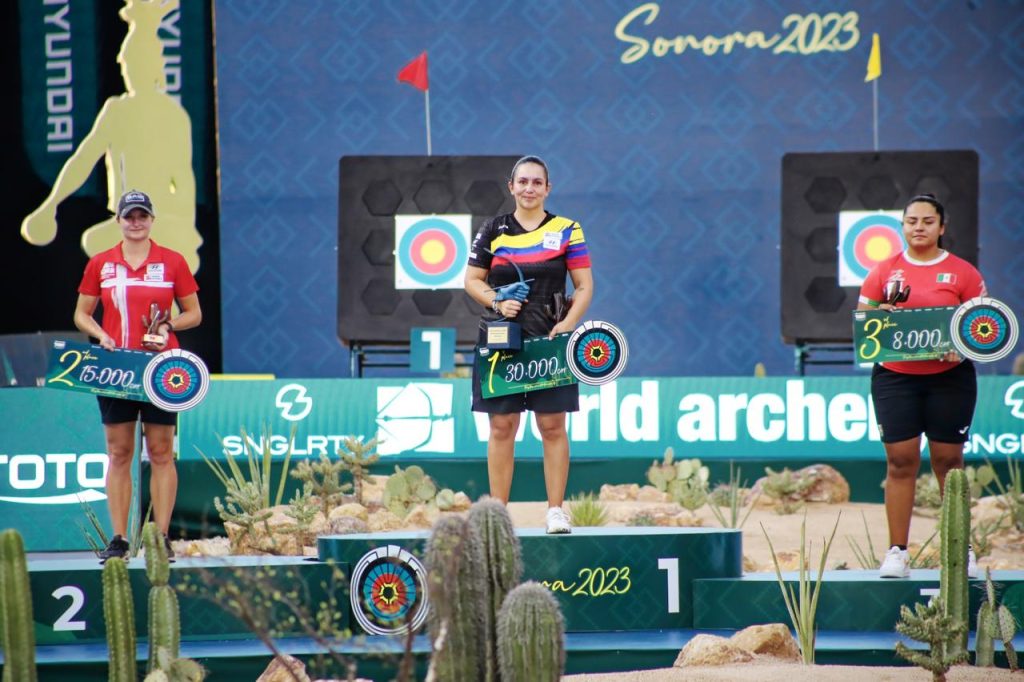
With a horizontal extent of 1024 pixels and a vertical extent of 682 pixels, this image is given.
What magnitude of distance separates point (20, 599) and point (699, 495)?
364 cm

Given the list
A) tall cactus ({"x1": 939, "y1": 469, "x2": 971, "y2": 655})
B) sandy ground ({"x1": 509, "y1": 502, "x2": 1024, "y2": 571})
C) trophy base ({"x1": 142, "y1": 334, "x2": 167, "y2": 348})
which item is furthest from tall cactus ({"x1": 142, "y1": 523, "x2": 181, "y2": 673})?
sandy ground ({"x1": 509, "y1": 502, "x2": 1024, "y2": 571})

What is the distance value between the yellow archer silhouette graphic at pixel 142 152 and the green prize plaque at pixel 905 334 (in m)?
5.70

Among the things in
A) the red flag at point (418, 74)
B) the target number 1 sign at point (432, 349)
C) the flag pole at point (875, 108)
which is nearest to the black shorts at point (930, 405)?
the target number 1 sign at point (432, 349)

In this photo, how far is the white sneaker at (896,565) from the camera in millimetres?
4227

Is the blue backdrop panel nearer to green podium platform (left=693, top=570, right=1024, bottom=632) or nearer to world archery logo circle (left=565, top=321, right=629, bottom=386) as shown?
world archery logo circle (left=565, top=321, right=629, bottom=386)

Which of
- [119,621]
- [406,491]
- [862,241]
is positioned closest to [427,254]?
[406,491]

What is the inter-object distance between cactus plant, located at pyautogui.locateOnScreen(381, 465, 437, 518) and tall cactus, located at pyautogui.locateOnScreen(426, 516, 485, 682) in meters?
2.20

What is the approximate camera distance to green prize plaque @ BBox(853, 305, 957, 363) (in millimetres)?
4270

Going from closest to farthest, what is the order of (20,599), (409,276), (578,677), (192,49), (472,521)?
(20,599) < (472,521) < (578,677) < (409,276) < (192,49)

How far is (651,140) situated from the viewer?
9.30 meters

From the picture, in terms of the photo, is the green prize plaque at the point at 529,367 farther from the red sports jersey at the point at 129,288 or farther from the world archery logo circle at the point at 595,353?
the red sports jersey at the point at 129,288

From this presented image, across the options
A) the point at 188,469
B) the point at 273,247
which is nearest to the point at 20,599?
the point at 188,469

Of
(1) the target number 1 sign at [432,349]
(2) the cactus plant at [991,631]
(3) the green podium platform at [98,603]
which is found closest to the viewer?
(2) the cactus plant at [991,631]

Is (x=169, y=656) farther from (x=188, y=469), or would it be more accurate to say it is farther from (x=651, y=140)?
(x=651, y=140)
